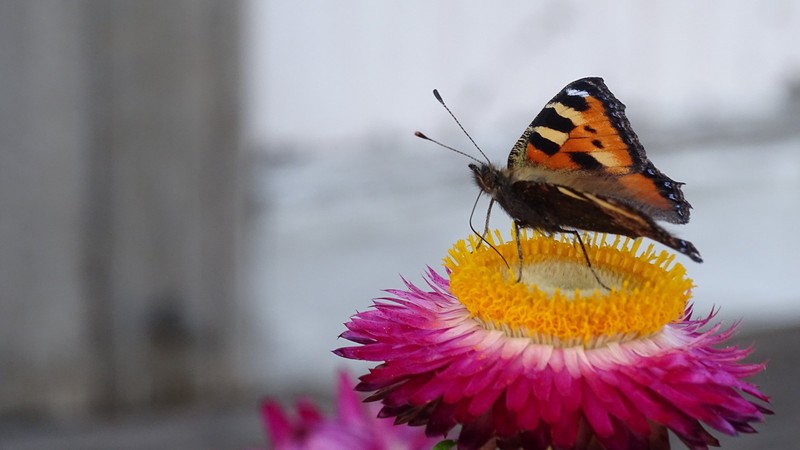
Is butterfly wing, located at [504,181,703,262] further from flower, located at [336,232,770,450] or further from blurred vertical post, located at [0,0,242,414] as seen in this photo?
blurred vertical post, located at [0,0,242,414]

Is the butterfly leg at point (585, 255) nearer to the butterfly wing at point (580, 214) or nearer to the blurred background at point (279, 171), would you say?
the butterfly wing at point (580, 214)

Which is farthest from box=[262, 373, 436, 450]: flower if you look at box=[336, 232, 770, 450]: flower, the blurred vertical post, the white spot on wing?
the blurred vertical post

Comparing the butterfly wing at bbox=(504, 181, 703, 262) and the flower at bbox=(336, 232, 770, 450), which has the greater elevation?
the butterfly wing at bbox=(504, 181, 703, 262)

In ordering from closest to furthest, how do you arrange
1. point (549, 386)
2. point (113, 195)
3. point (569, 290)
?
point (549, 386) → point (569, 290) → point (113, 195)

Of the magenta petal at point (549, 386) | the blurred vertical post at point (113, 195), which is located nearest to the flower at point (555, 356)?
the magenta petal at point (549, 386)

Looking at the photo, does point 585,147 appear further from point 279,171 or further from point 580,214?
point 279,171

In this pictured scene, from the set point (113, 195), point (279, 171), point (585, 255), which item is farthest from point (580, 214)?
point (279, 171)
